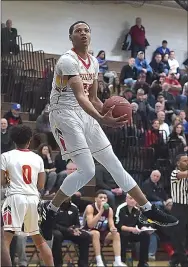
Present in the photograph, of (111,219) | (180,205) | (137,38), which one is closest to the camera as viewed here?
(180,205)

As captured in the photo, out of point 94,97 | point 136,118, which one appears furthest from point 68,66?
point 136,118

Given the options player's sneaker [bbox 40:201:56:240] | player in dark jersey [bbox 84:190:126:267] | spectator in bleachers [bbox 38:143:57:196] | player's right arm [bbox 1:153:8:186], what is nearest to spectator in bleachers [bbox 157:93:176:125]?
spectator in bleachers [bbox 38:143:57:196]

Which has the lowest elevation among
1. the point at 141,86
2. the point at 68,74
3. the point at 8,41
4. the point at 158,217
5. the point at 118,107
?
the point at 158,217

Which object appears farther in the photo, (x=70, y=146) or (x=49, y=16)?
(x=49, y=16)

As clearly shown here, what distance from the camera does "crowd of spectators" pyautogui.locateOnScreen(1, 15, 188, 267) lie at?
1197 centimetres

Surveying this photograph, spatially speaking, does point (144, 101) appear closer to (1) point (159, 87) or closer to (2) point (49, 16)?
(1) point (159, 87)

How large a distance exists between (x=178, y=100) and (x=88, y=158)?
12.3 meters

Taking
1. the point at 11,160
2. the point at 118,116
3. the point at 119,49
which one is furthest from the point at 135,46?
the point at 118,116

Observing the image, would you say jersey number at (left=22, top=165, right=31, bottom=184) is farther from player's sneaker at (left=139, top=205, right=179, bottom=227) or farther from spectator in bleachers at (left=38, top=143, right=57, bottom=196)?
spectator in bleachers at (left=38, top=143, right=57, bottom=196)

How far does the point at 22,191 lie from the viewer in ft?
28.1

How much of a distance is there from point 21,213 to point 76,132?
1.99 metres

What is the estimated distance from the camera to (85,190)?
48.2 feet

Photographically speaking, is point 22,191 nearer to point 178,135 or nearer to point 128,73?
point 178,135

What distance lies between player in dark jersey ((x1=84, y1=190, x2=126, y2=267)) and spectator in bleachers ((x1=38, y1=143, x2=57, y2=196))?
1.10m
